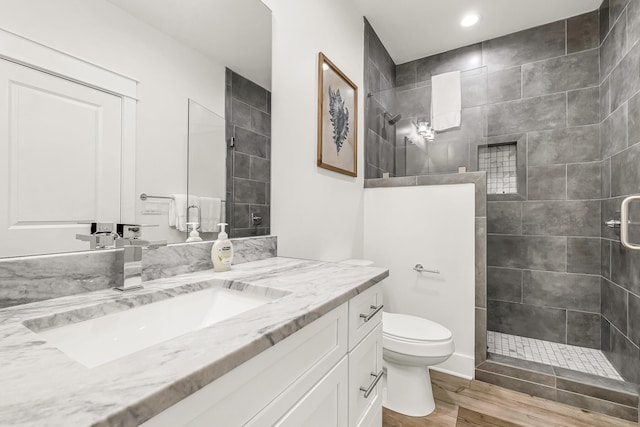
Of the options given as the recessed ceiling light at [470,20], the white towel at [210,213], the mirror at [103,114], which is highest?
the recessed ceiling light at [470,20]

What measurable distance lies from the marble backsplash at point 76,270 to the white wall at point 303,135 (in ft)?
1.85

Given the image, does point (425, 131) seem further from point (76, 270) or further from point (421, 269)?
point (76, 270)

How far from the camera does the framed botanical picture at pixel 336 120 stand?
185 centimetres

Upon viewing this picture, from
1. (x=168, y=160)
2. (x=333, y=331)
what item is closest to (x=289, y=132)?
(x=168, y=160)

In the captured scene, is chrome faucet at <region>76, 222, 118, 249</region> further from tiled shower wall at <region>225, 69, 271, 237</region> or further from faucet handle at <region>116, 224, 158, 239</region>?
tiled shower wall at <region>225, 69, 271, 237</region>

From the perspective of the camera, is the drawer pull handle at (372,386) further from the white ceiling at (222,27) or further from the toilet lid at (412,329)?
the white ceiling at (222,27)

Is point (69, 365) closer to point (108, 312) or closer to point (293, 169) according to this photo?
point (108, 312)

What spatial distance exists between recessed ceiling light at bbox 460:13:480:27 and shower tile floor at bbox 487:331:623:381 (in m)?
2.68

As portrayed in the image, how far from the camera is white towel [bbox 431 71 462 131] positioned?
7.62 ft

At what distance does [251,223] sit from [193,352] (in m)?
0.99

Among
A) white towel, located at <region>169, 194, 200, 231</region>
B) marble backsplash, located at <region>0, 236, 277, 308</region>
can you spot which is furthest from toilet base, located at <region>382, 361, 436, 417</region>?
white towel, located at <region>169, 194, 200, 231</region>

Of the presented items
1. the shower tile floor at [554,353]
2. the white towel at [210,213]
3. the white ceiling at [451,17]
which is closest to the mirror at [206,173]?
the white towel at [210,213]

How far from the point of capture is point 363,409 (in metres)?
1.07

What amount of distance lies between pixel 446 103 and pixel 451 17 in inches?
31.2
